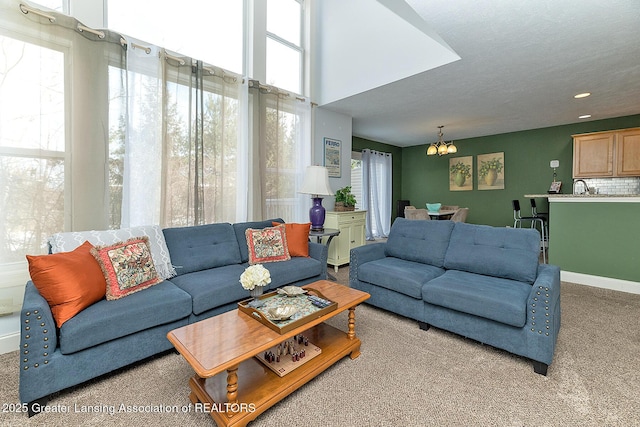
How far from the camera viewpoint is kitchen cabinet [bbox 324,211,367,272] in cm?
414

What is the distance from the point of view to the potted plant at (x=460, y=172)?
6.89 metres

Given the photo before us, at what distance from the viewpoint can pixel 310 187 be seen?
3547mm

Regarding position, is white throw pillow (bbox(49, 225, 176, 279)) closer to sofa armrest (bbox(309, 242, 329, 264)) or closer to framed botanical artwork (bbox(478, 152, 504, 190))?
sofa armrest (bbox(309, 242, 329, 264))

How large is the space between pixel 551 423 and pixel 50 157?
3686 mm

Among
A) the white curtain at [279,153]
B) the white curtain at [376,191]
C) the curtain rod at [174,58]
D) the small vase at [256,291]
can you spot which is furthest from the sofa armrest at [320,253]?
the white curtain at [376,191]

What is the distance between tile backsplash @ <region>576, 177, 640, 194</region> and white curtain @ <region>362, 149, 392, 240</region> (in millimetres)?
3808

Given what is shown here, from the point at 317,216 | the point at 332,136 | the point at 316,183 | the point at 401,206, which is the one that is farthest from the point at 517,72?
the point at 401,206

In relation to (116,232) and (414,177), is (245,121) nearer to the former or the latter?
(116,232)

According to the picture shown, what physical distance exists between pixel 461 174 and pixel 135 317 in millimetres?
7214

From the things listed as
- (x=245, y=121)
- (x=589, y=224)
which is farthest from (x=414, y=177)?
(x=245, y=121)

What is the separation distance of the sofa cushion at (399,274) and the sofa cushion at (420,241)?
0.25 feet

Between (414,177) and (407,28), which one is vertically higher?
(407,28)

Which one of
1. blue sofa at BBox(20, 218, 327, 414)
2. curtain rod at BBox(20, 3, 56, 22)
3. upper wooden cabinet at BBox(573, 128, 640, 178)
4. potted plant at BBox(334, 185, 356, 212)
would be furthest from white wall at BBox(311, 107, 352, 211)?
upper wooden cabinet at BBox(573, 128, 640, 178)

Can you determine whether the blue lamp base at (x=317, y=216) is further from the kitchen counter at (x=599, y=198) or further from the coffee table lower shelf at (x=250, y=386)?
the kitchen counter at (x=599, y=198)
